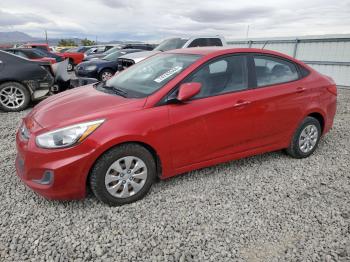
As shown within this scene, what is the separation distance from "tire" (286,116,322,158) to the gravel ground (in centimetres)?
36

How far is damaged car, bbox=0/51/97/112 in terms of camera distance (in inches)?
252

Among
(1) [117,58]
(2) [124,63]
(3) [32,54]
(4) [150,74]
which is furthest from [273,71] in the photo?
(3) [32,54]

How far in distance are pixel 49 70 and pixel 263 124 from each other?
17.6ft

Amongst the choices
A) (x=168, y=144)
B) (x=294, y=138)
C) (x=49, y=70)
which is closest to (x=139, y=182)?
(x=168, y=144)

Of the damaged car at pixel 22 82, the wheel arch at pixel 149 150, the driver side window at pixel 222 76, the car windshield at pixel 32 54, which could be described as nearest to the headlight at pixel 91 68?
the car windshield at pixel 32 54

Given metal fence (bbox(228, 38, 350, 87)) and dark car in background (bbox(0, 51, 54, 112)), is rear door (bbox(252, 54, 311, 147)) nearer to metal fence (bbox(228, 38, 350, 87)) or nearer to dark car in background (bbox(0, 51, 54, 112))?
dark car in background (bbox(0, 51, 54, 112))

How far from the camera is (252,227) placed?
270cm

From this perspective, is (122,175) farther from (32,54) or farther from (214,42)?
(32,54)

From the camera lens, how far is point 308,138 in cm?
413

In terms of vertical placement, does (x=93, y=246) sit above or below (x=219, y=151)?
below

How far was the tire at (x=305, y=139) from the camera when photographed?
401cm

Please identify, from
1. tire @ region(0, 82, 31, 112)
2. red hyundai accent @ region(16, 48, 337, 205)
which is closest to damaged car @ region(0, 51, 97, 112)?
tire @ region(0, 82, 31, 112)

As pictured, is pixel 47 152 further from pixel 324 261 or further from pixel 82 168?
pixel 324 261

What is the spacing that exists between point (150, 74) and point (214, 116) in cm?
93
